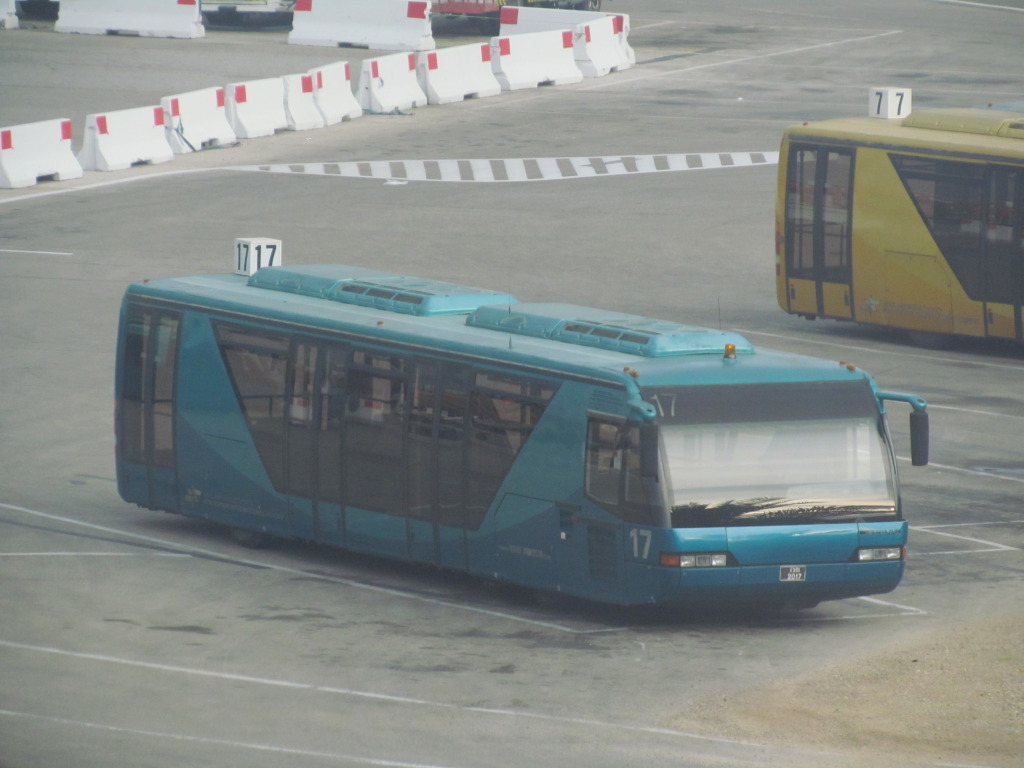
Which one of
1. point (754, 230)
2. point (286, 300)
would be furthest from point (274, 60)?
point (286, 300)

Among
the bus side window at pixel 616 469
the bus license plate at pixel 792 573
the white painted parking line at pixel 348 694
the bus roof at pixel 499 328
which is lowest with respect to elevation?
the white painted parking line at pixel 348 694

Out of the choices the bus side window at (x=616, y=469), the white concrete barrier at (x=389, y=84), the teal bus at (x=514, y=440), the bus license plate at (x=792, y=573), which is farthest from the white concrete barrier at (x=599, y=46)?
the bus license plate at (x=792, y=573)

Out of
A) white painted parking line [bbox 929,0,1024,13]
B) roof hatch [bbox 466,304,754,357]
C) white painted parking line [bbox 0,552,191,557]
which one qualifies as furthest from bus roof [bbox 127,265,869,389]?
white painted parking line [bbox 929,0,1024,13]

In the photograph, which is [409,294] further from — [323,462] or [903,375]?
[903,375]

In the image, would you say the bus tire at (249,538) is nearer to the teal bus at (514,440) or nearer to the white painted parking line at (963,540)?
the teal bus at (514,440)

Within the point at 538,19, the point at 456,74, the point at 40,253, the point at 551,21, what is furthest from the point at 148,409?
the point at 538,19

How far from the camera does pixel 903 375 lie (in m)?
23.8

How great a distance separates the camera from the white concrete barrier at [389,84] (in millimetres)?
42625

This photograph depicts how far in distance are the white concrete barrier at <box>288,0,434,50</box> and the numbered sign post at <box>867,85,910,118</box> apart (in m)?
22.8

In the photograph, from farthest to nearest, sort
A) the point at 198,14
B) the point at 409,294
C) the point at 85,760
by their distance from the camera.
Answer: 1. the point at 198,14
2. the point at 409,294
3. the point at 85,760

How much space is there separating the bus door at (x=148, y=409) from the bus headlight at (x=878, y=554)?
252 inches

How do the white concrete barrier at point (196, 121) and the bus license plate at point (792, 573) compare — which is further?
the white concrete barrier at point (196, 121)

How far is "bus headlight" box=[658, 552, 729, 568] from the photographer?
13.6 m

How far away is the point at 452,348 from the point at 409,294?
1369 millimetres
